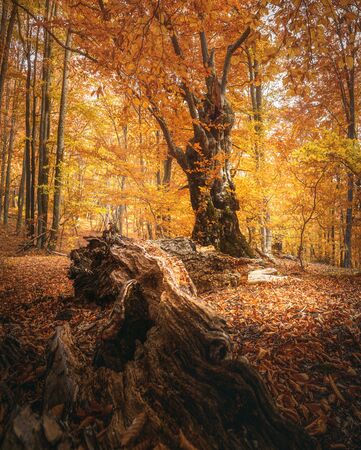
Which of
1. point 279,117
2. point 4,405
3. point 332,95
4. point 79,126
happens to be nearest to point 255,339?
point 4,405

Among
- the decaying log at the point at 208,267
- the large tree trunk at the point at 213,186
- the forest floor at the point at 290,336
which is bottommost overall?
the forest floor at the point at 290,336

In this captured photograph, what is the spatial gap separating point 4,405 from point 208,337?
1415mm

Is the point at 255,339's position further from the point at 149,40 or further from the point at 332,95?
the point at 332,95

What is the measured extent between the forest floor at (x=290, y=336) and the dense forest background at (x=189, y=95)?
2558 mm

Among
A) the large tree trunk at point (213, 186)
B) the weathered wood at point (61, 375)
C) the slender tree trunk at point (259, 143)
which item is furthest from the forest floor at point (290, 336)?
the slender tree trunk at point (259, 143)

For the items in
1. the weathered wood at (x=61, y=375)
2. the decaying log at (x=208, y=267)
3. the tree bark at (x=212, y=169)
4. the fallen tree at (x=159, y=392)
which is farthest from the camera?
the tree bark at (x=212, y=169)

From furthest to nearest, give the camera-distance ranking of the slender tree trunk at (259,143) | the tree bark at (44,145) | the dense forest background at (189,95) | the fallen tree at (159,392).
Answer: the tree bark at (44,145)
the slender tree trunk at (259,143)
the dense forest background at (189,95)
the fallen tree at (159,392)

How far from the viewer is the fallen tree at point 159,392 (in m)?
1.54

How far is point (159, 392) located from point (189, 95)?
21.3ft

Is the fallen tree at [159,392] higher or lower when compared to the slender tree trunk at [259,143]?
lower

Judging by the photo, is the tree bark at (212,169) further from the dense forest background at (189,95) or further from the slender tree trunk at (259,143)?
the slender tree trunk at (259,143)

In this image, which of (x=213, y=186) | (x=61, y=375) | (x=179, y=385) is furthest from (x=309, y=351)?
(x=213, y=186)

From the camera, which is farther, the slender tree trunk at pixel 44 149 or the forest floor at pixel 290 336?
the slender tree trunk at pixel 44 149

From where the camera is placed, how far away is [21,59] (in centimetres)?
1283
